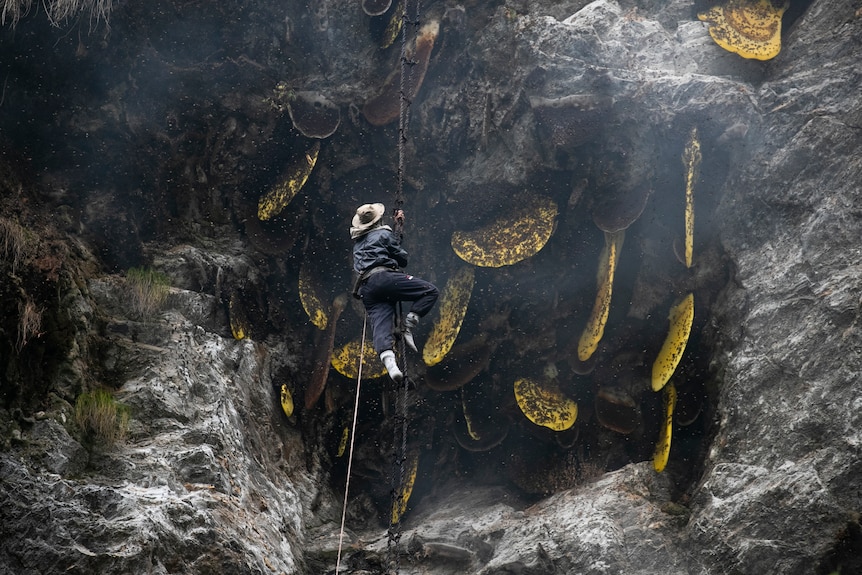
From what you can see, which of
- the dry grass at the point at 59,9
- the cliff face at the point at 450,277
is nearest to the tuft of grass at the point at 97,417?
the cliff face at the point at 450,277

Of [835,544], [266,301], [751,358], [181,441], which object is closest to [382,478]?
[266,301]

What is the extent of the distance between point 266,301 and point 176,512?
3610 millimetres

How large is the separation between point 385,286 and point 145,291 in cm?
242

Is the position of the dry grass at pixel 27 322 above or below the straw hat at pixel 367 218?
below

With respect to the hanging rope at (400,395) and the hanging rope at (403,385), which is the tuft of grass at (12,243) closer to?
A: the hanging rope at (400,395)

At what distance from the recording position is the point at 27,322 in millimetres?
5734

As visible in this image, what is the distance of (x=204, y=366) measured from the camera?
7.09m

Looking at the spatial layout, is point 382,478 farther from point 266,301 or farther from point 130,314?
point 130,314

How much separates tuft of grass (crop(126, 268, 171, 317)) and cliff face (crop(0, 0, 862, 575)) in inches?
1.5

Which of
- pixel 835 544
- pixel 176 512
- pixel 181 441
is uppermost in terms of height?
pixel 181 441

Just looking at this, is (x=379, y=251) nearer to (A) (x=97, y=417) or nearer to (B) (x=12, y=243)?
(A) (x=97, y=417)

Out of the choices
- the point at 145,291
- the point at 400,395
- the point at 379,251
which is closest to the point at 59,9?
the point at 145,291

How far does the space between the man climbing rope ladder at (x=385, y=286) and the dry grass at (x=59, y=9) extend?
398cm

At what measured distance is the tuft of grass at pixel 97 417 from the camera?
5742 mm
